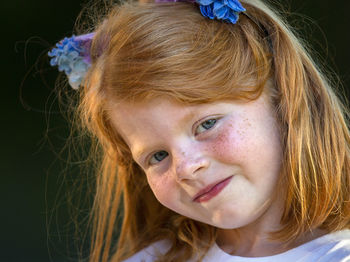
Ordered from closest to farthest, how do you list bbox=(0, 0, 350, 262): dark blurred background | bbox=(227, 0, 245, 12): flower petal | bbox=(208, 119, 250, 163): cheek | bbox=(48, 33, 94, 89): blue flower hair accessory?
1. bbox=(208, 119, 250, 163): cheek
2. bbox=(227, 0, 245, 12): flower petal
3. bbox=(48, 33, 94, 89): blue flower hair accessory
4. bbox=(0, 0, 350, 262): dark blurred background

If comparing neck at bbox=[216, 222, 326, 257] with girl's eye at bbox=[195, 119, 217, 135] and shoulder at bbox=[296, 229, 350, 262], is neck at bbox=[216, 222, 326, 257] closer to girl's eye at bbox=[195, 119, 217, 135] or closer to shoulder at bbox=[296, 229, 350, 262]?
shoulder at bbox=[296, 229, 350, 262]

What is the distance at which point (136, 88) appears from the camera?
57.7 inches

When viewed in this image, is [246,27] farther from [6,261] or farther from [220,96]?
[6,261]

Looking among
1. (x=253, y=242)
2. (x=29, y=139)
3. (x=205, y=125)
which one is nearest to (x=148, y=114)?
(x=205, y=125)

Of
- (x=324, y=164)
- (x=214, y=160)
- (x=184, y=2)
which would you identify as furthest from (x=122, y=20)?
(x=324, y=164)

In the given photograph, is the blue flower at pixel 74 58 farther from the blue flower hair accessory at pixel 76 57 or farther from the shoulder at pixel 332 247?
the shoulder at pixel 332 247

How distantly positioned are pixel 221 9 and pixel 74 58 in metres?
0.46

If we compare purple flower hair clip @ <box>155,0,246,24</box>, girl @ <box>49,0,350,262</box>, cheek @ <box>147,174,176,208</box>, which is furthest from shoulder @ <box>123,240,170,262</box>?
purple flower hair clip @ <box>155,0,246,24</box>

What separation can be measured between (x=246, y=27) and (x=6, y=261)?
226 centimetres

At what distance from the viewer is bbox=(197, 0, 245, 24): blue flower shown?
5.00 ft

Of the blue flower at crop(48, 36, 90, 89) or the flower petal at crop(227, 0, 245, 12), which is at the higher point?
the flower petal at crop(227, 0, 245, 12)

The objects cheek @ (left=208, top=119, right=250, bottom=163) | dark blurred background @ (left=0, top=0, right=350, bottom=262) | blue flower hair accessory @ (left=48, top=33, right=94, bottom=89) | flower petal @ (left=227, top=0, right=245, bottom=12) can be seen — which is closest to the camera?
cheek @ (left=208, top=119, right=250, bottom=163)

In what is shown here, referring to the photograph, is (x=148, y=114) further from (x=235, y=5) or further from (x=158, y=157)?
(x=235, y=5)

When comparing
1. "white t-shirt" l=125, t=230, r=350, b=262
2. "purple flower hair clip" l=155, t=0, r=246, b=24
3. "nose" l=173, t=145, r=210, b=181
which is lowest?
"white t-shirt" l=125, t=230, r=350, b=262
